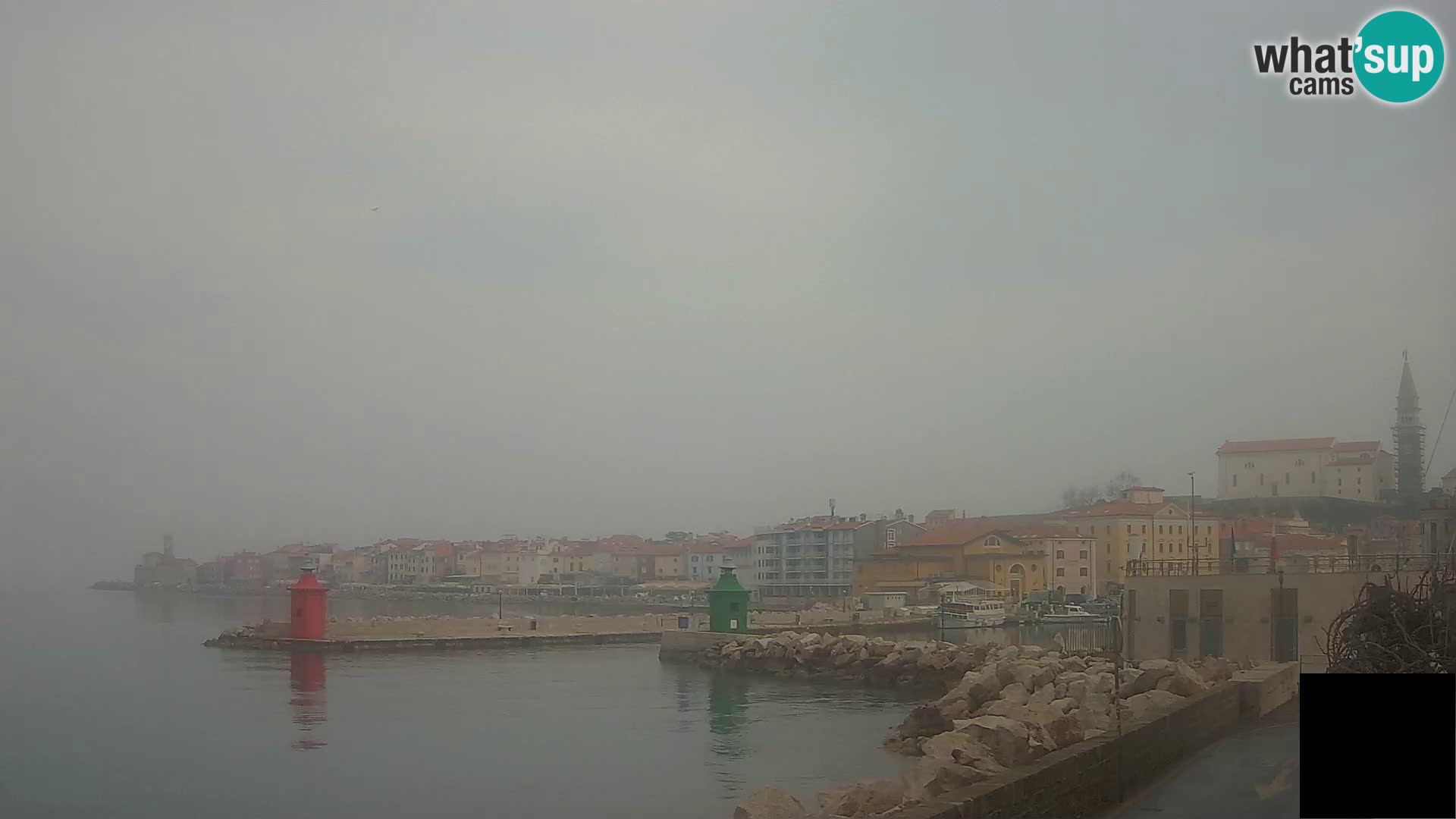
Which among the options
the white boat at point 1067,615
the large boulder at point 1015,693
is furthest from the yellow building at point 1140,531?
the white boat at point 1067,615

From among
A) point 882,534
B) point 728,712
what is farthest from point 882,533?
point 728,712

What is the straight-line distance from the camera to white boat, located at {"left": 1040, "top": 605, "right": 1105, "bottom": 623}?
12531mm

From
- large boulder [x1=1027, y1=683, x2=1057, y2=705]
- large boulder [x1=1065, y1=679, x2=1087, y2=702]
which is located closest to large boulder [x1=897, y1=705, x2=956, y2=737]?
large boulder [x1=1027, y1=683, x2=1057, y2=705]

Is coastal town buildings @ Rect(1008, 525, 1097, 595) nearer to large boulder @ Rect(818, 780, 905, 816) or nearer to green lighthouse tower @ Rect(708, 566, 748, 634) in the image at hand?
large boulder @ Rect(818, 780, 905, 816)

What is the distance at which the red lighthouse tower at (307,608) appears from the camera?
2216 cm

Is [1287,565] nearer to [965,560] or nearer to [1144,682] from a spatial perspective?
[1144,682]

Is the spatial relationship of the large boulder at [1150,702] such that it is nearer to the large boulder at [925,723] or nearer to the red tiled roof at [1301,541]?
the red tiled roof at [1301,541]

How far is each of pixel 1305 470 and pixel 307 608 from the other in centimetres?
1899

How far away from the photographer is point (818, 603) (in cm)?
2011

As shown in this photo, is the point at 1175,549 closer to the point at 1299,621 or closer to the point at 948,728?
the point at 1299,621

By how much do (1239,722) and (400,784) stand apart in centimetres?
632

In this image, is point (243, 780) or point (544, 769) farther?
point (544, 769)

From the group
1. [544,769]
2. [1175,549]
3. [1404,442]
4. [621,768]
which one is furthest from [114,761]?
[1404,442]

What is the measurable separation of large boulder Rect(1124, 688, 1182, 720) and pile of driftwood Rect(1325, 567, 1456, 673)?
4.49 ft
